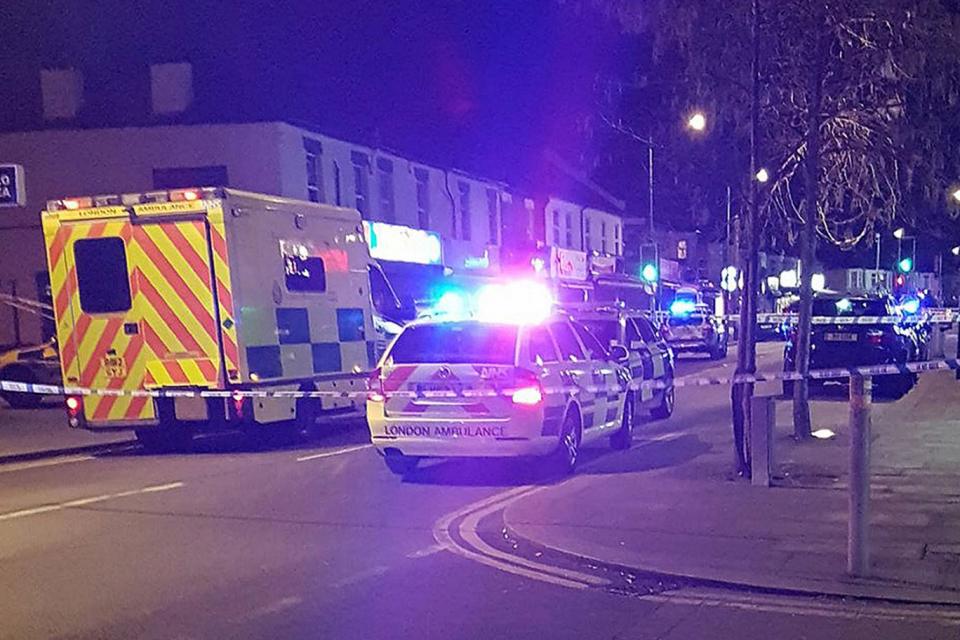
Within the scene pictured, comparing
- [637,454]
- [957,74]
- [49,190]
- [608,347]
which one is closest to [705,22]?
[957,74]

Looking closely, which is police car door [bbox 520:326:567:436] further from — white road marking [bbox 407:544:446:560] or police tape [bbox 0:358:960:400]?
white road marking [bbox 407:544:446:560]

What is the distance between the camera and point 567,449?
37.3 ft

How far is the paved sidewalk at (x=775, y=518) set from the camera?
6.98 meters

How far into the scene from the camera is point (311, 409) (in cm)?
1490

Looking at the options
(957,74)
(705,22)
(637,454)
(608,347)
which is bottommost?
(637,454)

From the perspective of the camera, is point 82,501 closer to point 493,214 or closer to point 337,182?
point 337,182

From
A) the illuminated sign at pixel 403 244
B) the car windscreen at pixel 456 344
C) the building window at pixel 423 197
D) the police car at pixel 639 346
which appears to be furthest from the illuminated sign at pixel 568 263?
the car windscreen at pixel 456 344

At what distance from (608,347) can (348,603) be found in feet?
24.9

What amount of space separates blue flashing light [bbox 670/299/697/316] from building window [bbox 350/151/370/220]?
9.91 m

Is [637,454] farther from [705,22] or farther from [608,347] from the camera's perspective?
[705,22]

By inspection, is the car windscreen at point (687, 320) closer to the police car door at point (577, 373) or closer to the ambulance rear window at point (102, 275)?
the police car door at point (577, 373)

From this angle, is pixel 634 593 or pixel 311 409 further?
pixel 311 409

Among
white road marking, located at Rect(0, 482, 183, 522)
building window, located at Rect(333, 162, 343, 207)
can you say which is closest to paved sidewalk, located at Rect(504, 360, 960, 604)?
white road marking, located at Rect(0, 482, 183, 522)

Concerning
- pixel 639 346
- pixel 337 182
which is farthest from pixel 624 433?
pixel 337 182
